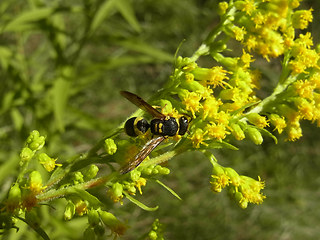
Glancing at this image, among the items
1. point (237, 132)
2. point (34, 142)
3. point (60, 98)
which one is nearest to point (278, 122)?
point (237, 132)

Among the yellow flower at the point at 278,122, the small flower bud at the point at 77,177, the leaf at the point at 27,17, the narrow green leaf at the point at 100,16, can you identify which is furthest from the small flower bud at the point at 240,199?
the leaf at the point at 27,17

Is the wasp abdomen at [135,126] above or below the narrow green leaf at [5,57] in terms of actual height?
above

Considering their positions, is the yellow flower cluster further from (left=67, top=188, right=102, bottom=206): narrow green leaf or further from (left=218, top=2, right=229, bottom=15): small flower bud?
(left=218, top=2, right=229, bottom=15): small flower bud

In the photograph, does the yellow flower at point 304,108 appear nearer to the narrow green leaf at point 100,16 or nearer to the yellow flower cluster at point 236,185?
the yellow flower cluster at point 236,185

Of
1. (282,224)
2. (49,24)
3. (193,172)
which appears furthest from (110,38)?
(282,224)

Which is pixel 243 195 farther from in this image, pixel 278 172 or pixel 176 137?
pixel 278 172
